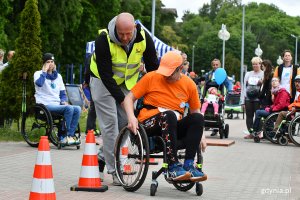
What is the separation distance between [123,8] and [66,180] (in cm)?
4746

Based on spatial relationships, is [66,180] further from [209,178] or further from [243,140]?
[243,140]

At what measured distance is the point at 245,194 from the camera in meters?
8.73

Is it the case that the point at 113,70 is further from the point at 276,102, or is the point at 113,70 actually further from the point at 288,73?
the point at 288,73

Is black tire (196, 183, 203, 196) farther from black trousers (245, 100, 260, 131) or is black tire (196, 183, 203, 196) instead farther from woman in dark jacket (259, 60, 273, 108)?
black trousers (245, 100, 260, 131)

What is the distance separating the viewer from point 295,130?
17156 millimetres

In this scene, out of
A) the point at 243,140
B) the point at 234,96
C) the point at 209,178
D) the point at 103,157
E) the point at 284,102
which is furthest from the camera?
the point at 234,96

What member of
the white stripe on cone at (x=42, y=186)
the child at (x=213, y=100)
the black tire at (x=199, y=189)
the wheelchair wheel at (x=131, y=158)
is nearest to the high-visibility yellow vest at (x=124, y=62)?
the wheelchair wheel at (x=131, y=158)

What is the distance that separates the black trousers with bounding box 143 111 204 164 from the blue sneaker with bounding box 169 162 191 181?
0.05 metres

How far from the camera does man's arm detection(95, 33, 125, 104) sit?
8.73 meters

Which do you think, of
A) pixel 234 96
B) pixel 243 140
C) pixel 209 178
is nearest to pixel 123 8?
pixel 234 96

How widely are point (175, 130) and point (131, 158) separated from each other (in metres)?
0.62

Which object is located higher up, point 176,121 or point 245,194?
point 176,121

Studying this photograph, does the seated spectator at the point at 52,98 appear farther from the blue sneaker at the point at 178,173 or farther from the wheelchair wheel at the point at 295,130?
the blue sneaker at the point at 178,173

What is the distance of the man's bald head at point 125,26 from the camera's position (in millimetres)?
→ 8531
